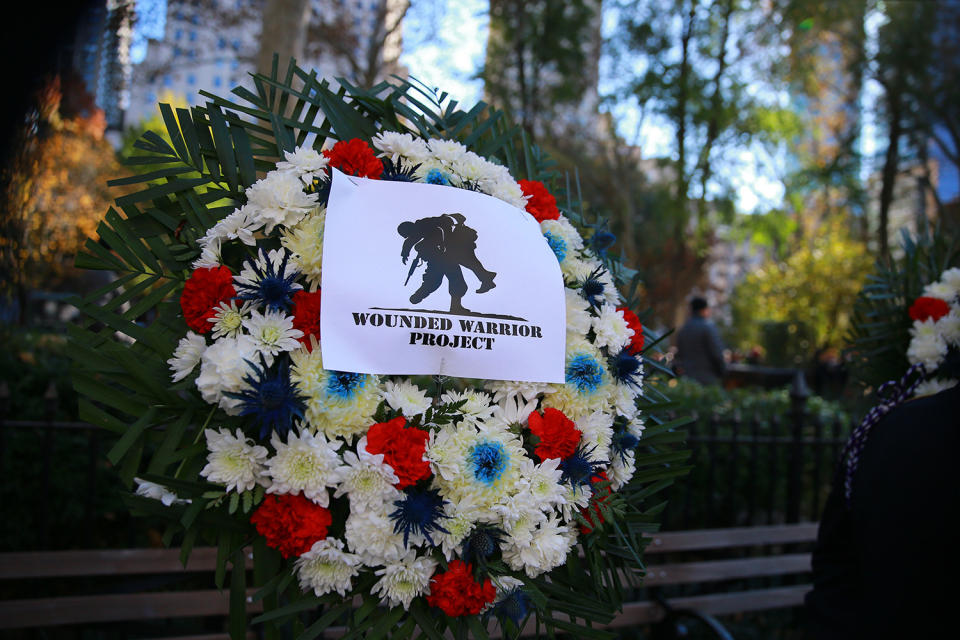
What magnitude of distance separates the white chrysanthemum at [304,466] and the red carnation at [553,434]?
0.38 metres

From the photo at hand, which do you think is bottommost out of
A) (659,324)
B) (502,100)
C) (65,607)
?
(65,607)

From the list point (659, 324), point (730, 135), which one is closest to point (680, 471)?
point (730, 135)

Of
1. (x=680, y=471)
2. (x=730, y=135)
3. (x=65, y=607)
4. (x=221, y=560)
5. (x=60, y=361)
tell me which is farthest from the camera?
(x=730, y=135)

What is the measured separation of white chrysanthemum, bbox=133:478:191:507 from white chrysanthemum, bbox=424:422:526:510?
47cm

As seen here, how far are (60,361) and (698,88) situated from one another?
36.2ft

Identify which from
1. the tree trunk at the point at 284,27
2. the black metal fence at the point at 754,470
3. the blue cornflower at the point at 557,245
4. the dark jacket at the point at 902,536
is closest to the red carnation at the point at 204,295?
the blue cornflower at the point at 557,245

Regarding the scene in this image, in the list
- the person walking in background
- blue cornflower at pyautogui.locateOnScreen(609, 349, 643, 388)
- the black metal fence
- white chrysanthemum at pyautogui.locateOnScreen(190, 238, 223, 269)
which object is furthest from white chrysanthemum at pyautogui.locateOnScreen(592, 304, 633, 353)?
the person walking in background

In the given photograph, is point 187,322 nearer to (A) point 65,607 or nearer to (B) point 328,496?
(B) point 328,496

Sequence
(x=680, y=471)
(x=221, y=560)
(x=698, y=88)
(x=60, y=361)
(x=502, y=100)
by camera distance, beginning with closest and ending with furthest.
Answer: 1. (x=221, y=560)
2. (x=680, y=471)
3. (x=60, y=361)
4. (x=502, y=100)
5. (x=698, y=88)

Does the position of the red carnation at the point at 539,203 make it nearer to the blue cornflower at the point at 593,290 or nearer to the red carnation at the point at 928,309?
the blue cornflower at the point at 593,290

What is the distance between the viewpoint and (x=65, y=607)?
86.7 inches

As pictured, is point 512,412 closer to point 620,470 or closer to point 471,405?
point 471,405

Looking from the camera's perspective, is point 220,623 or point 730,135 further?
point 730,135

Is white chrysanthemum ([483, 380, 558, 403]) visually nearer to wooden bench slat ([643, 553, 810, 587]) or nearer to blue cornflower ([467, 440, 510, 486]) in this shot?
blue cornflower ([467, 440, 510, 486])
